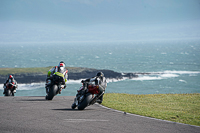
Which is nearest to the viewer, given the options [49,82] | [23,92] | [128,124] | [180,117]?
[128,124]

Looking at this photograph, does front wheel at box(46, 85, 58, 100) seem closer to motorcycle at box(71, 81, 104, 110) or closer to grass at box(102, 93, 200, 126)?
grass at box(102, 93, 200, 126)

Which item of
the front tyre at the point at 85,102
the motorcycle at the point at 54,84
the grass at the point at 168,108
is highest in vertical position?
the motorcycle at the point at 54,84

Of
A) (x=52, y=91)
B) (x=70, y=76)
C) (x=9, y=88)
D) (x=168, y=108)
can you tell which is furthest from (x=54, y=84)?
(x=70, y=76)

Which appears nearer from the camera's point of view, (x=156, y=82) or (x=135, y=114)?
(x=135, y=114)

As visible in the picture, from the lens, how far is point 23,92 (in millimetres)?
71375

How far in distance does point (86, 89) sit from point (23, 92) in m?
60.2

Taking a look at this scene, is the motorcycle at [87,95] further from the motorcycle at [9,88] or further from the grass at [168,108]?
the motorcycle at [9,88]

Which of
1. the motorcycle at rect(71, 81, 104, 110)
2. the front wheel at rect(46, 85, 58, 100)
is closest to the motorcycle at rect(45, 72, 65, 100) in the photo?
the front wheel at rect(46, 85, 58, 100)

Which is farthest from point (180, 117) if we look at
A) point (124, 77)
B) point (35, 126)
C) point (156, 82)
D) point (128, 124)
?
point (124, 77)

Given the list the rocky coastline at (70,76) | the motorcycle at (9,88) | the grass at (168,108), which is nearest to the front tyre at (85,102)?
the grass at (168,108)

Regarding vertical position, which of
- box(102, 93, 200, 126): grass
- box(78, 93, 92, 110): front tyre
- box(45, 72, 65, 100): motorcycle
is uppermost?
box(45, 72, 65, 100): motorcycle

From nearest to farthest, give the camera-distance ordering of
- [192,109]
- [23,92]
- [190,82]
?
1. [192,109]
2. [23,92]
3. [190,82]

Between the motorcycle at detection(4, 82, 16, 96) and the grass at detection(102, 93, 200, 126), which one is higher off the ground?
the motorcycle at detection(4, 82, 16, 96)

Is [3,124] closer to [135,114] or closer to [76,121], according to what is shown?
[76,121]
